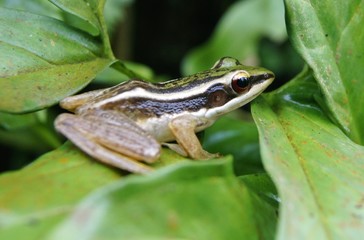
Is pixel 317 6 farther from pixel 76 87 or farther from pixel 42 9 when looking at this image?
pixel 42 9

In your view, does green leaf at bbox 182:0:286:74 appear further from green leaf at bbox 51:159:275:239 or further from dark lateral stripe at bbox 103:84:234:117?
green leaf at bbox 51:159:275:239

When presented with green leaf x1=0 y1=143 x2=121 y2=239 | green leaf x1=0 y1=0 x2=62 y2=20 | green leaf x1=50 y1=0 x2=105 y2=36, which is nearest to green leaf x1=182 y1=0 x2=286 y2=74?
green leaf x1=0 y1=0 x2=62 y2=20

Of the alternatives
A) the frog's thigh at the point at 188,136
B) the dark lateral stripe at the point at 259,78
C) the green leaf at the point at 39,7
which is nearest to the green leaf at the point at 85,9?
the frog's thigh at the point at 188,136

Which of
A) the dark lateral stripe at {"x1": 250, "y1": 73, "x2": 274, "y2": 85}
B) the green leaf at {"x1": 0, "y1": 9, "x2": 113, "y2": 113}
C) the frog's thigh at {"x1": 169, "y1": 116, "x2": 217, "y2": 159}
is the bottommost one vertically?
the frog's thigh at {"x1": 169, "y1": 116, "x2": 217, "y2": 159}

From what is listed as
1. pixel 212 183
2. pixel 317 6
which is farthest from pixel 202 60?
pixel 212 183

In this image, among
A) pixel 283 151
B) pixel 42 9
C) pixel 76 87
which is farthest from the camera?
pixel 42 9

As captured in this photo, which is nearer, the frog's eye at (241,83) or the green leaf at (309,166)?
the green leaf at (309,166)

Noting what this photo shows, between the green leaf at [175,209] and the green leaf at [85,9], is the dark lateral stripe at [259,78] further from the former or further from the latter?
the green leaf at [175,209]
